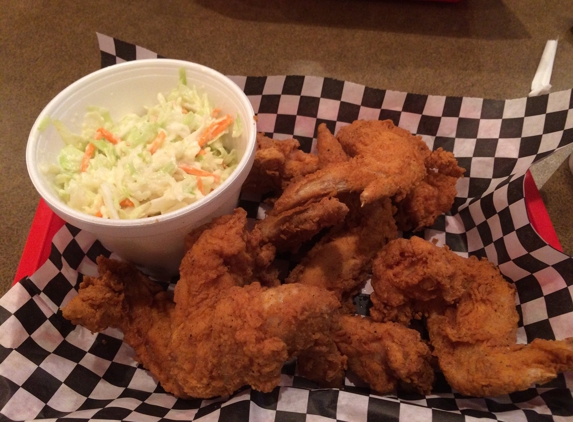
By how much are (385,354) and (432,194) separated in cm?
70

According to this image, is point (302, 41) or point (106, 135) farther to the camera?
point (302, 41)

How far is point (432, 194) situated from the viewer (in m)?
1.85

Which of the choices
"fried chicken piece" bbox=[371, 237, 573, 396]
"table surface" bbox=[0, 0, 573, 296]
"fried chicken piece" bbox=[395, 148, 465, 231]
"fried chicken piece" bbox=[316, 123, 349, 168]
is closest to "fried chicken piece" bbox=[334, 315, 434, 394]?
"fried chicken piece" bbox=[371, 237, 573, 396]

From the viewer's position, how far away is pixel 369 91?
2.09 meters

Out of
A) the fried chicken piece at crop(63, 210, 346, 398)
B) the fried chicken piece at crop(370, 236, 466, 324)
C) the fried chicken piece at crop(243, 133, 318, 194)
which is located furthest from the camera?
the fried chicken piece at crop(243, 133, 318, 194)

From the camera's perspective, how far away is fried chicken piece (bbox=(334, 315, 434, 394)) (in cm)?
147

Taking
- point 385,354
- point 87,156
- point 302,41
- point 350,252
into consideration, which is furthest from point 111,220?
point 302,41

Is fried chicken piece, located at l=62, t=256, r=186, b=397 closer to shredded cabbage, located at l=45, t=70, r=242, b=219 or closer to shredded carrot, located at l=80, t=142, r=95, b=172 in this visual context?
shredded cabbage, located at l=45, t=70, r=242, b=219

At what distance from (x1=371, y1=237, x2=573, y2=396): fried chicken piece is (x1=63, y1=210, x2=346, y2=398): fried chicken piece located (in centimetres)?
33

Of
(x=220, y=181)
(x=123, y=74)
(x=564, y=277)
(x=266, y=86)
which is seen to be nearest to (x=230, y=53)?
(x=266, y=86)

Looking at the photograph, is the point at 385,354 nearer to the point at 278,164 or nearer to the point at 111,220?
the point at 278,164

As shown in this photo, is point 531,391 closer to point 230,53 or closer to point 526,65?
point 526,65

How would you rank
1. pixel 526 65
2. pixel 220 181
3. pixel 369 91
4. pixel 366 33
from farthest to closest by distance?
pixel 366 33, pixel 526 65, pixel 369 91, pixel 220 181

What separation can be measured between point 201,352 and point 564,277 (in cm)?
125
